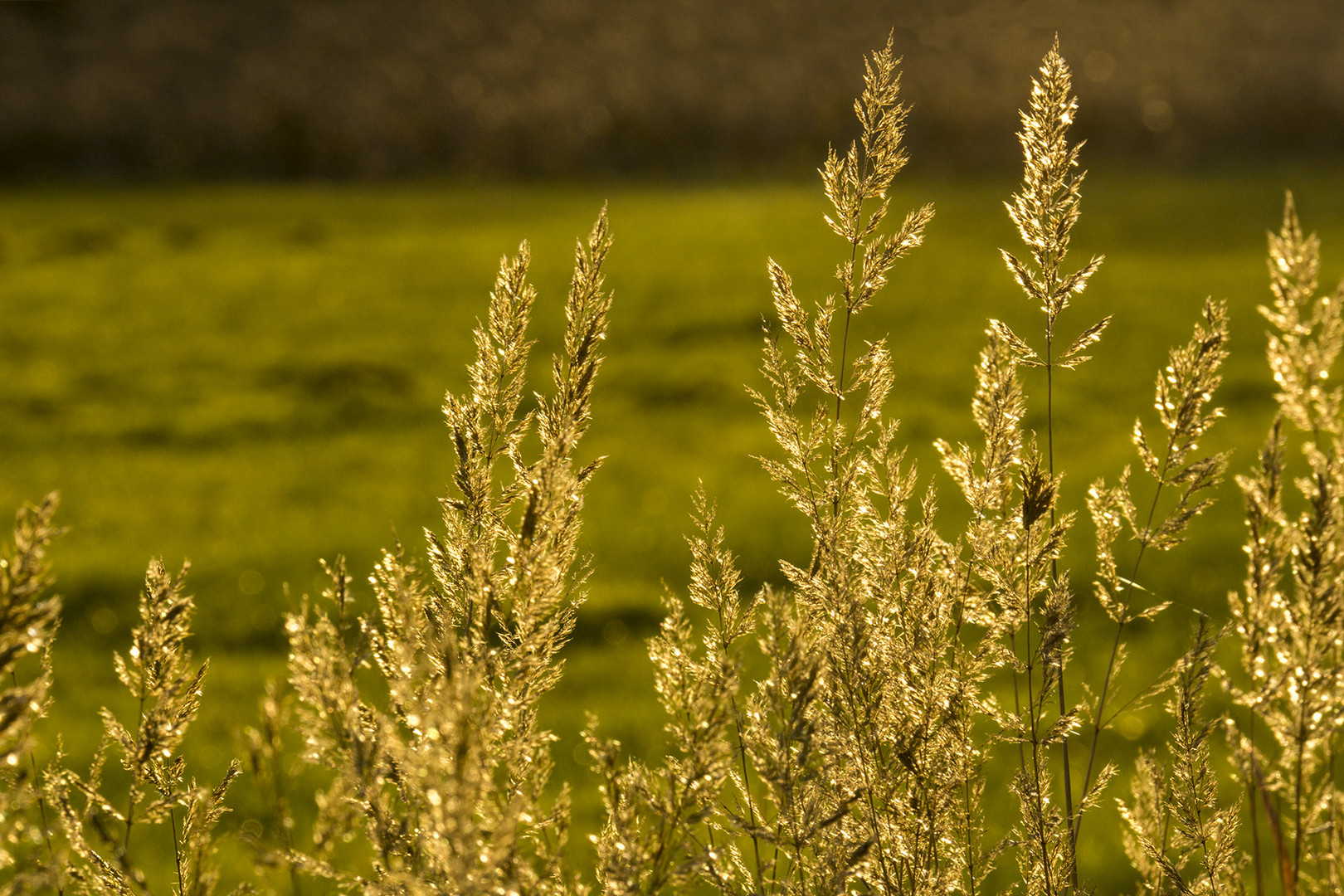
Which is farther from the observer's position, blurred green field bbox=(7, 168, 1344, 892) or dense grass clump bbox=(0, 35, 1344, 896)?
blurred green field bbox=(7, 168, 1344, 892)

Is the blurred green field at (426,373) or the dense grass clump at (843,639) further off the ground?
the blurred green field at (426,373)

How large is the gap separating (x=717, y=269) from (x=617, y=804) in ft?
35.9

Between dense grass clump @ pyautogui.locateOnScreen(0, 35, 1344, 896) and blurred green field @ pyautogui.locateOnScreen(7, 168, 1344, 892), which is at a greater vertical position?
blurred green field @ pyautogui.locateOnScreen(7, 168, 1344, 892)

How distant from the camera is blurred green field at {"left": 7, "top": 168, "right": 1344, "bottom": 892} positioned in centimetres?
588

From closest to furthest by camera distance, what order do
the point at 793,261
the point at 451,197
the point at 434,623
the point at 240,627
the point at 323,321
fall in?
the point at 434,623
the point at 240,627
the point at 323,321
the point at 793,261
the point at 451,197

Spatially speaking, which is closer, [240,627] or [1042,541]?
[1042,541]

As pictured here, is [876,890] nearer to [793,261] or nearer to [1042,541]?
[1042,541]

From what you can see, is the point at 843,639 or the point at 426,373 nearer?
the point at 843,639

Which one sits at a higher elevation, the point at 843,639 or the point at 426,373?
the point at 426,373

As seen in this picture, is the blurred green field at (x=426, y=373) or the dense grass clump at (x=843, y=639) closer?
the dense grass clump at (x=843, y=639)

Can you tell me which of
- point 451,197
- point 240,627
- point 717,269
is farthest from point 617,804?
point 451,197

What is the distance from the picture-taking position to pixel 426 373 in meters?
9.47

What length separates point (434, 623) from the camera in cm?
162

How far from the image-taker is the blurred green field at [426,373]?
19.3 feet
